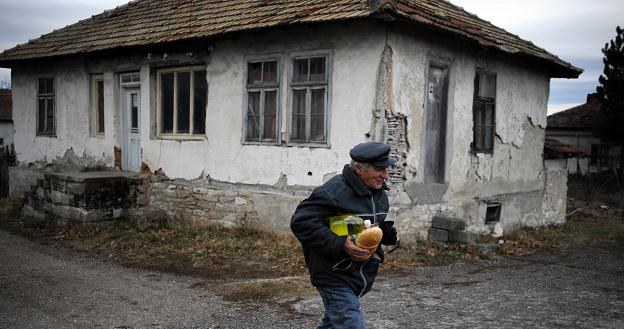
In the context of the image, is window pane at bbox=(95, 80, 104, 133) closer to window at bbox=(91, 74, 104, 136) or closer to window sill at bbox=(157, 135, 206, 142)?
window at bbox=(91, 74, 104, 136)

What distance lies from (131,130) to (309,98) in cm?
498

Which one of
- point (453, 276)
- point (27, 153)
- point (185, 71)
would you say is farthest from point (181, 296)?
point (27, 153)

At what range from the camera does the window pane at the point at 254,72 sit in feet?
32.1

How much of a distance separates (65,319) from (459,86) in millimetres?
7292

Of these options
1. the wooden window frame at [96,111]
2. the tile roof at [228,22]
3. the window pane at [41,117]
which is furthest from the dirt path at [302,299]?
the window pane at [41,117]

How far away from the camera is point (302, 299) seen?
6.16 metres

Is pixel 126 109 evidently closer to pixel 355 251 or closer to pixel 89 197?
pixel 89 197

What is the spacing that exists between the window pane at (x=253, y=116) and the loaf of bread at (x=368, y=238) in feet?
21.6

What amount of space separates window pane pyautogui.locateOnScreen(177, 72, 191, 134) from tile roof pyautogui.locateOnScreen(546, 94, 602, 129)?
20.6 m

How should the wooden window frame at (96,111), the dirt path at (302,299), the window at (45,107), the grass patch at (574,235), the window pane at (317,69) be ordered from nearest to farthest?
the dirt path at (302,299)
the window pane at (317,69)
the grass patch at (574,235)
the wooden window frame at (96,111)
the window at (45,107)

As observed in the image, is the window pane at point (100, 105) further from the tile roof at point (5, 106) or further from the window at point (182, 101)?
the tile roof at point (5, 106)

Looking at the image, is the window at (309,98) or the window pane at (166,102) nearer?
the window at (309,98)

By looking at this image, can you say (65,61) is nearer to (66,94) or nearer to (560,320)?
(66,94)

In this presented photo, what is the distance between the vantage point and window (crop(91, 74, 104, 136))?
41.8 feet
